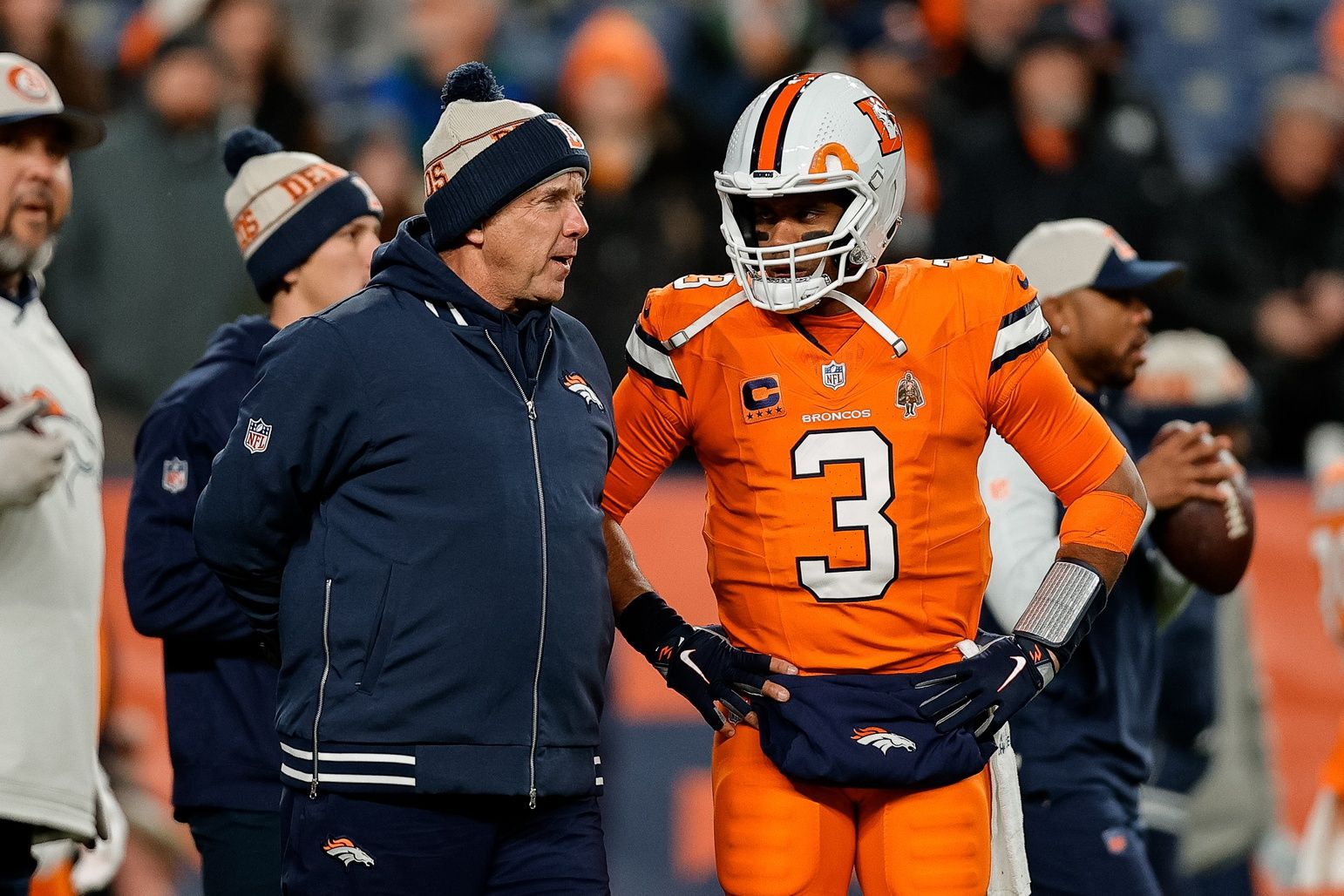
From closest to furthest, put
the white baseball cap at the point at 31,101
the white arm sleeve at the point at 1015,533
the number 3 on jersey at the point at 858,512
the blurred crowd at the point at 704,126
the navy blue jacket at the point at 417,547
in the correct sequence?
1. the navy blue jacket at the point at 417,547
2. the number 3 on jersey at the point at 858,512
3. the white baseball cap at the point at 31,101
4. the white arm sleeve at the point at 1015,533
5. the blurred crowd at the point at 704,126

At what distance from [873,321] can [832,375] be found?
13 centimetres

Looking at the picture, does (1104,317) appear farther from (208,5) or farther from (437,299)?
(208,5)

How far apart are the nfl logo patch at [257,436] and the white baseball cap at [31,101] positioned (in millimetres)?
1181

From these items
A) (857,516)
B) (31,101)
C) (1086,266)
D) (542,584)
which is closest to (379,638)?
(542,584)

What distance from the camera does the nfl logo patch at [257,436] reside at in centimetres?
325

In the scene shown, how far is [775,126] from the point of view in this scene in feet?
11.4

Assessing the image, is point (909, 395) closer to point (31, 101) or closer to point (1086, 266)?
point (1086, 266)

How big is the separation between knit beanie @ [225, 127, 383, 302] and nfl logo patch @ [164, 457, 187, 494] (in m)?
0.55

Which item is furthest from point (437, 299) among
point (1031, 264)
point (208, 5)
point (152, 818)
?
point (208, 5)

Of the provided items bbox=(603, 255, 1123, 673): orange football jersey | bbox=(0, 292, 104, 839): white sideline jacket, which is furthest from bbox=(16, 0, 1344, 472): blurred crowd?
bbox=(603, 255, 1123, 673): orange football jersey

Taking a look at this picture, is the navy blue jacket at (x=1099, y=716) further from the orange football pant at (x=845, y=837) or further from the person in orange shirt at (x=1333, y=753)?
the person in orange shirt at (x=1333, y=753)

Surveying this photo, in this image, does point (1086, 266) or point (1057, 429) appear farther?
point (1086, 266)

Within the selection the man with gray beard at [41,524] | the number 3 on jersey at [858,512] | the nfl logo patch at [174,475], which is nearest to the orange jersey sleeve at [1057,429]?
the number 3 on jersey at [858,512]

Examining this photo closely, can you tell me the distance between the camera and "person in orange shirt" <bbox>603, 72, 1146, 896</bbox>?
3338 mm
